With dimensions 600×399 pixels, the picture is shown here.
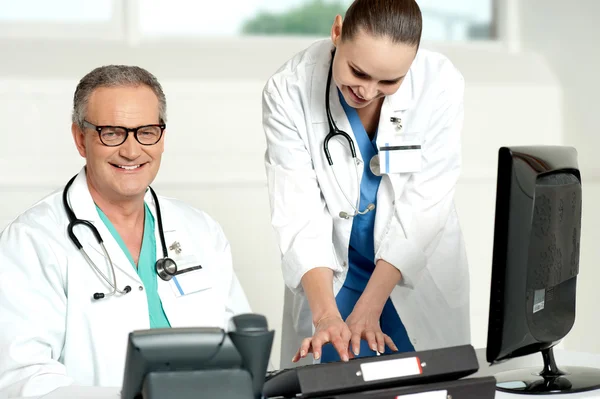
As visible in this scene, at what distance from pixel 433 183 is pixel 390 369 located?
3.13ft

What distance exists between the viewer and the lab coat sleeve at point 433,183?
197 cm

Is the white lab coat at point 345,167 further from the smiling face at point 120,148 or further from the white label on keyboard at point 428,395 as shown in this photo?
the white label on keyboard at point 428,395

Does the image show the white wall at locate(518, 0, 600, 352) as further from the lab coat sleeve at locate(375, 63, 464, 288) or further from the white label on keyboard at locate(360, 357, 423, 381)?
the white label on keyboard at locate(360, 357, 423, 381)

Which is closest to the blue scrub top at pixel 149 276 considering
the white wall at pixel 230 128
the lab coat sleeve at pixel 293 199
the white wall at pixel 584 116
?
the lab coat sleeve at pixel 293 199

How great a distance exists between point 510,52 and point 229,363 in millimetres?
3276

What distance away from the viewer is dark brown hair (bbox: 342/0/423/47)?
169 centimetres

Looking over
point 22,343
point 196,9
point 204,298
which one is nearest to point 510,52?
point 196,9

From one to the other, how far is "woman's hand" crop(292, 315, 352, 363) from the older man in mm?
405

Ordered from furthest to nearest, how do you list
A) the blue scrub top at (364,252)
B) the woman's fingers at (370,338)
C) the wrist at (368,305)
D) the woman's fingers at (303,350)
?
the blue scrub top at (364,252) → the wrist at (368,305) → the woman's fingers at (370,338) → the woman's fingers at (303,350)

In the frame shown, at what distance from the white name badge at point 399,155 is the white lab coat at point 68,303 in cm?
52

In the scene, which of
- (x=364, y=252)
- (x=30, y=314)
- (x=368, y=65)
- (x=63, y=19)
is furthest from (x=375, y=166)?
(x=63, y=19)

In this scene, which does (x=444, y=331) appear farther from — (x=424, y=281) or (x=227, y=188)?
(x=227, y=188)

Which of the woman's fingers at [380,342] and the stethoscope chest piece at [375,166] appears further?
the stethoscope chest piece at [375,166]

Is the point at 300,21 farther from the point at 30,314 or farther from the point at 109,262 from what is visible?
the point at 30,314
